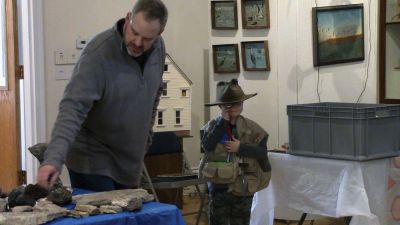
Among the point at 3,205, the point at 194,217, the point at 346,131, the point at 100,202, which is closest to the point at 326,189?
the point at 346,131

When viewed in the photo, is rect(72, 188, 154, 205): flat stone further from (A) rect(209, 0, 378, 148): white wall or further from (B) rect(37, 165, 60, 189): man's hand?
(A) rect(209, 0, 378, 148): white wall

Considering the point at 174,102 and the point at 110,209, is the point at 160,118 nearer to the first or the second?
the point at 174,102

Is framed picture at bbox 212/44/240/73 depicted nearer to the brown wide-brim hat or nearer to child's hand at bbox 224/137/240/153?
the brown wide-brim hat

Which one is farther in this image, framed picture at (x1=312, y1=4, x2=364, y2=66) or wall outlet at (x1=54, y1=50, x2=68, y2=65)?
wall outlet at (x1=54, y1=50, x2=68, y2=65)

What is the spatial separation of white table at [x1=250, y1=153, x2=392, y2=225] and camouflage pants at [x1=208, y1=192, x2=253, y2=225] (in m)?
0.23

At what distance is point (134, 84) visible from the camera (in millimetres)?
2168

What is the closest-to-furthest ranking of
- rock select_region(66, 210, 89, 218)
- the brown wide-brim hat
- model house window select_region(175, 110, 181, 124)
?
rock select_region(66, 210, 89, 218) < the brown wide-brim hat < model house window select_region(175, 110, 181, 124)

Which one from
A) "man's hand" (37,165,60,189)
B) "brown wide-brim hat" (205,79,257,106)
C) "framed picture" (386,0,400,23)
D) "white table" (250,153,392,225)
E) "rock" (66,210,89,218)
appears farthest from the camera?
"framed picture" (386,0,400,23)

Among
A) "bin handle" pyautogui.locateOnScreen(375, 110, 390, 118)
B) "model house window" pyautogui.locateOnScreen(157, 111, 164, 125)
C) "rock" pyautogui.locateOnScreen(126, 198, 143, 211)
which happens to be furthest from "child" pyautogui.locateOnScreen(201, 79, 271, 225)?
"rock" pyautogui.locateOnScreen(126, 198, 143, 211)

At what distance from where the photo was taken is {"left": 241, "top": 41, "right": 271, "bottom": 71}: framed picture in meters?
4.79

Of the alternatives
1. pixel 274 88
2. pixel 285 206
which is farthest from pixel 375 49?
pixel 285 206

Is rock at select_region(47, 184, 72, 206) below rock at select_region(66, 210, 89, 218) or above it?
above

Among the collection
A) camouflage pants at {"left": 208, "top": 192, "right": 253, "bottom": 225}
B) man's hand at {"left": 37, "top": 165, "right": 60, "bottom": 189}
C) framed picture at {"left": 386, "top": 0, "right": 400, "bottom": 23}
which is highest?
framed picture at {"left": 386, "top": 0, "right": 400, "bottom": 23}

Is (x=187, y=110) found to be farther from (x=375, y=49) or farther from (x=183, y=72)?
(x=375, y=49)
